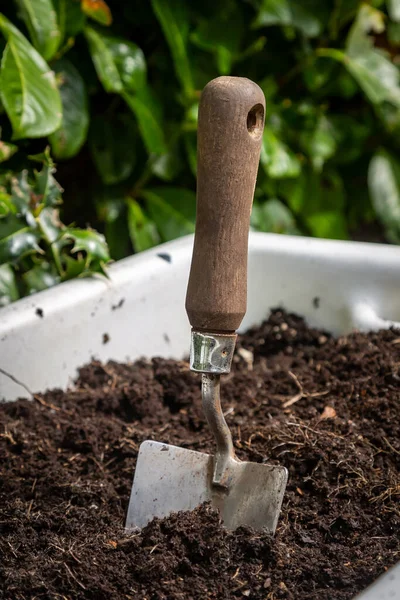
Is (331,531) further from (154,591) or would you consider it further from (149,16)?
(149,16)

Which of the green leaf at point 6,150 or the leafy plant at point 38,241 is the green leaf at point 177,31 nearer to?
the green leaf at point 6,150

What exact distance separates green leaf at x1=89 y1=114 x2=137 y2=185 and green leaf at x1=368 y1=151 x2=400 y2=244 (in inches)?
39.4

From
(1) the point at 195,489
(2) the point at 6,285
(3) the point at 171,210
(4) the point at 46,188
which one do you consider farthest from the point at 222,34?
(1) the point at 195,489

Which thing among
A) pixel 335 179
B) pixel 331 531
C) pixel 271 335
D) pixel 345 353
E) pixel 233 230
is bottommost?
pixel 335 179

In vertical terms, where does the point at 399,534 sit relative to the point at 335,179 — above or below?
above

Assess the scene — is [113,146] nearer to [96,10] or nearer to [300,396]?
[96,10]

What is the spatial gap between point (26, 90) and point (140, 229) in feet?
2.43

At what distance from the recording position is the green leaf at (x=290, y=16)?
2.42 metres

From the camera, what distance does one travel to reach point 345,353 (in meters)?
1.47

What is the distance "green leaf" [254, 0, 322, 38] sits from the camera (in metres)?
2.42

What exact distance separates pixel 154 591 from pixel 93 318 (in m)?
0.64

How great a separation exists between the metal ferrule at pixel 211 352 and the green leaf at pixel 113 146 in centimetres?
147

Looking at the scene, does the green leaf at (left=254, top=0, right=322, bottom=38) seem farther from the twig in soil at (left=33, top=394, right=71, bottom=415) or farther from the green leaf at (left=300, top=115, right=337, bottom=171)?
the twig in soil at (left=33, top=394, right=71, bottom=415)

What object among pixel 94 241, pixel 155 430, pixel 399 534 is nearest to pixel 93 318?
pixel 94 241
